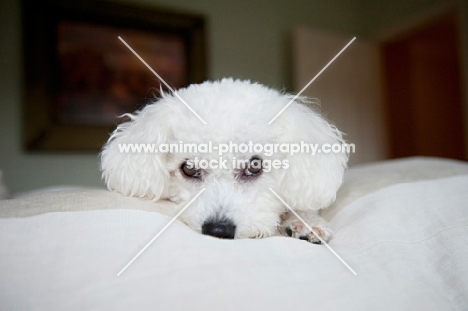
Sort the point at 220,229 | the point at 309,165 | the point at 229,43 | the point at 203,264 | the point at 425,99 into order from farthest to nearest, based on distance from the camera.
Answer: the point at 425,99
the point at 229,43
the point at 309,165
the point at 220,229
the point at 203,264

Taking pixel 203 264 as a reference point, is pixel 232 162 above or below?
above

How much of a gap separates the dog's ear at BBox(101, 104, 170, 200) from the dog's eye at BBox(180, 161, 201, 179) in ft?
0.17

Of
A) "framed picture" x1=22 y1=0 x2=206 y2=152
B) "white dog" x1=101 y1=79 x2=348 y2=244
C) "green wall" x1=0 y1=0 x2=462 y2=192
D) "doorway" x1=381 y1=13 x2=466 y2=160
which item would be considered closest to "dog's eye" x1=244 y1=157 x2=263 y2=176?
"white dog" x1=101 y1=79 x2=348 y2=244

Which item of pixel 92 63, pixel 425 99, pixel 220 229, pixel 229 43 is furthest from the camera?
pixel 425 99

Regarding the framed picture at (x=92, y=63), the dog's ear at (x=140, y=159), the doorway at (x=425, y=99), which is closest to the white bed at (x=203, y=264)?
the dog's ear at (x=140, y=159)

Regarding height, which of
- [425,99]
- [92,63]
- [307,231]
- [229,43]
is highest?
[229,43]

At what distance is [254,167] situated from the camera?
1.00m

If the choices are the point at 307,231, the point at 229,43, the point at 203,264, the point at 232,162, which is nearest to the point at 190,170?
the point at 232,162

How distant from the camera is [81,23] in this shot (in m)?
2.78

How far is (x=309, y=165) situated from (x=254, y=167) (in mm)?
158

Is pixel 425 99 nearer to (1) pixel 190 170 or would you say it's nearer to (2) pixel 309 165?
(2) pixel 309 165

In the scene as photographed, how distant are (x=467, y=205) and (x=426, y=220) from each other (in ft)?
0.44

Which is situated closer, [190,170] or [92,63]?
[190,170]

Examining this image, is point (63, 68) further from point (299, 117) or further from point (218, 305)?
point (218, 305)
